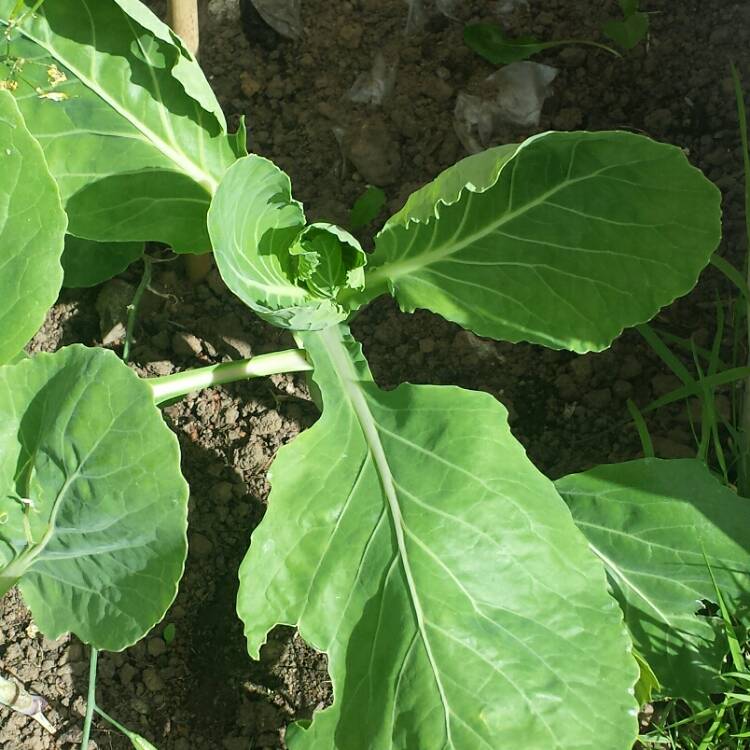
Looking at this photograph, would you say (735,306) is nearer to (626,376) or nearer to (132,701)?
(626,376)

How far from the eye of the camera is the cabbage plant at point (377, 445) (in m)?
1.37

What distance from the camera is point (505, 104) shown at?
220cm

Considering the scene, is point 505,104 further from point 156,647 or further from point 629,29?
point 156,647

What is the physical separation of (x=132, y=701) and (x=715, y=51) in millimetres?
2182

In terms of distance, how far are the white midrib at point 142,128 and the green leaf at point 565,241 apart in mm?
402

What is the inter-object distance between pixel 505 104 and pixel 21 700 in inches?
71.7

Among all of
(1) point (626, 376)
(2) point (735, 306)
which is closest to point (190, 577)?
(1) point (626, 376)

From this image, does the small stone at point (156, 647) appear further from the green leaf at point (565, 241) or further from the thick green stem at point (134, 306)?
the green leaf at point (565, 241)

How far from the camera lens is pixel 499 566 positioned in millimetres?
1442

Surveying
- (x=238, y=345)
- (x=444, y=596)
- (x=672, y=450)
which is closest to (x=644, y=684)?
(x=444, y=596)

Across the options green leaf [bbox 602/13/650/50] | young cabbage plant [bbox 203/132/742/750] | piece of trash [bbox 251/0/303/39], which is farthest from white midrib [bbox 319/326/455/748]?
green leaf [bbox 602/13/650/50]

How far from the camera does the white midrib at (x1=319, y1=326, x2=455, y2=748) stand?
140 cm

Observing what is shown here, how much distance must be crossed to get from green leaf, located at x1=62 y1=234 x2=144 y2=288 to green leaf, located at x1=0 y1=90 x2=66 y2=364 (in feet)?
1.98

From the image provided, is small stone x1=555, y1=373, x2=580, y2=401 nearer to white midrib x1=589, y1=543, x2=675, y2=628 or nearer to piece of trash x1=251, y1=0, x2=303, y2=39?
white midrib x1=589, y1=543, x2=675, y2=628
